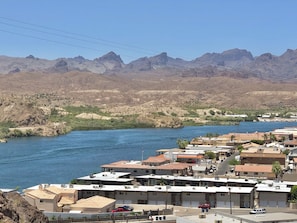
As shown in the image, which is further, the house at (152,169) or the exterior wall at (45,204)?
the house at (152,169)

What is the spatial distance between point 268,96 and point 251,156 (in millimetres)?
98671

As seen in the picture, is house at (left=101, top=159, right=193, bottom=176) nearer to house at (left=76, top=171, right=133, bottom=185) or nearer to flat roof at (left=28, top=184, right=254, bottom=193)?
house at (left=76, top=171, right=133, bottom=185)

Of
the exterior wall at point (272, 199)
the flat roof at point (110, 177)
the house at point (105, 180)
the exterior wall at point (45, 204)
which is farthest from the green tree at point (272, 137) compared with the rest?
the exterior wall at point (45, 204)

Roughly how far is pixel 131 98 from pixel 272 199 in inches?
4060

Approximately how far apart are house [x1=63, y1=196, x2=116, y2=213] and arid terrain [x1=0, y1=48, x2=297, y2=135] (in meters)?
42.1

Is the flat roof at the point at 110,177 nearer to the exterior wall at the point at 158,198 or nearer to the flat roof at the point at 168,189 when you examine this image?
the flat roof at the point at 168,189

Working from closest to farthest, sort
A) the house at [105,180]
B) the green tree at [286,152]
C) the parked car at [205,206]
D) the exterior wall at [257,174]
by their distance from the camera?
the parked car at [205,206] → the house at [105,180] → the exterior wall at [257,174] → the green tree at [286,152]

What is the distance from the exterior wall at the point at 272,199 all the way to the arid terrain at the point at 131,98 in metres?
41.9

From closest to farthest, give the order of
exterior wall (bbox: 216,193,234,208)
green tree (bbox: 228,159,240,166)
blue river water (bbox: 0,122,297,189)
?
exterior wall (bbox: 216,193,234,208)
green tree (bbox: 228,159,240,166)
blue river water (bbox: 0,122,297,189)

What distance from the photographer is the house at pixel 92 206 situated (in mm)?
15631

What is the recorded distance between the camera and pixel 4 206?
8.62m

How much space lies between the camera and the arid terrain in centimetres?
6981

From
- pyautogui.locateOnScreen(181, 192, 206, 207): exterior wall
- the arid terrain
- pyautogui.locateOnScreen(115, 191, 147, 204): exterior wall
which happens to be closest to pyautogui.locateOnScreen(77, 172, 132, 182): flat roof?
pyautogui.locateOnScreen(115, 191, 147, 204): exterior wall

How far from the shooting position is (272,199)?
17.7 m
